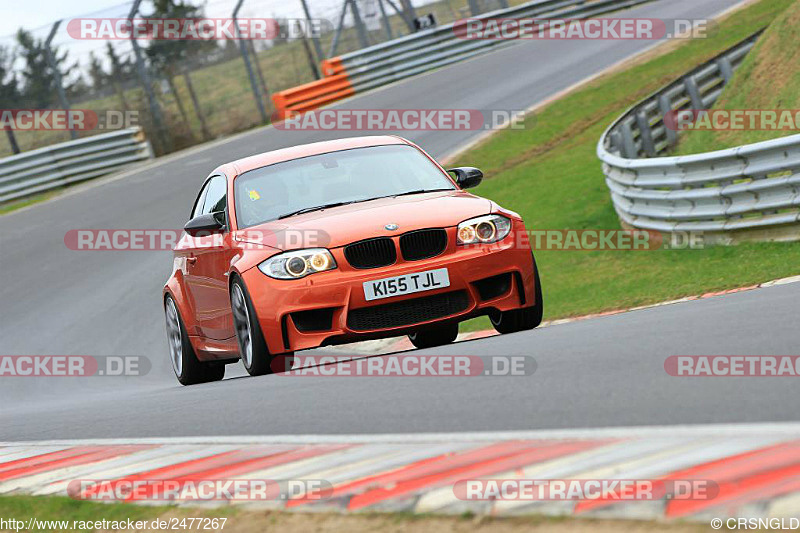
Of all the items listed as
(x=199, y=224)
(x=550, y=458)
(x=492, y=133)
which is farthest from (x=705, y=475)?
A: (x=492, y=133)

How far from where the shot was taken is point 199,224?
8469 millimetres

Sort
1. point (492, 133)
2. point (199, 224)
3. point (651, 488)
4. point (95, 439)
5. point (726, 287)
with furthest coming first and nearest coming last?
point (492, 133) < point (726, 287) < point (199, 224) < point (95, 439) < point (651, 488)

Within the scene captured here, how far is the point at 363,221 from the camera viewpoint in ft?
25.7

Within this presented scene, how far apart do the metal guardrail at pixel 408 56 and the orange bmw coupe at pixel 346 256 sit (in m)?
20.9

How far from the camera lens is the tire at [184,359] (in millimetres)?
9734

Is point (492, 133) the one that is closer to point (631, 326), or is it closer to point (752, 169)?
point (752, 169)

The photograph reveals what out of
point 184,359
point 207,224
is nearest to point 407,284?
point 207,224

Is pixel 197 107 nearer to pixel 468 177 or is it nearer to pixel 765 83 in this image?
pixel 765 83

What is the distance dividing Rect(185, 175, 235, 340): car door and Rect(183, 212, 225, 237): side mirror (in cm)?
4

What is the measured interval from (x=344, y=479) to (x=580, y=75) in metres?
24.1

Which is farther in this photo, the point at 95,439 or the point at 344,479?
the point at 95,439

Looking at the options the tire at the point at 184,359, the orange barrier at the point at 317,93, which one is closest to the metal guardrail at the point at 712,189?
the tire at the point at 184,359

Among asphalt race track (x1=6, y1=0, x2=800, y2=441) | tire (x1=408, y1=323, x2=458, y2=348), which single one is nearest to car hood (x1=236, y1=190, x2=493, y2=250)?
asphalt race track (x1=6, y1=0, x2=800, y2=441)

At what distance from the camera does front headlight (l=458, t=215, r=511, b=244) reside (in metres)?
7.86
